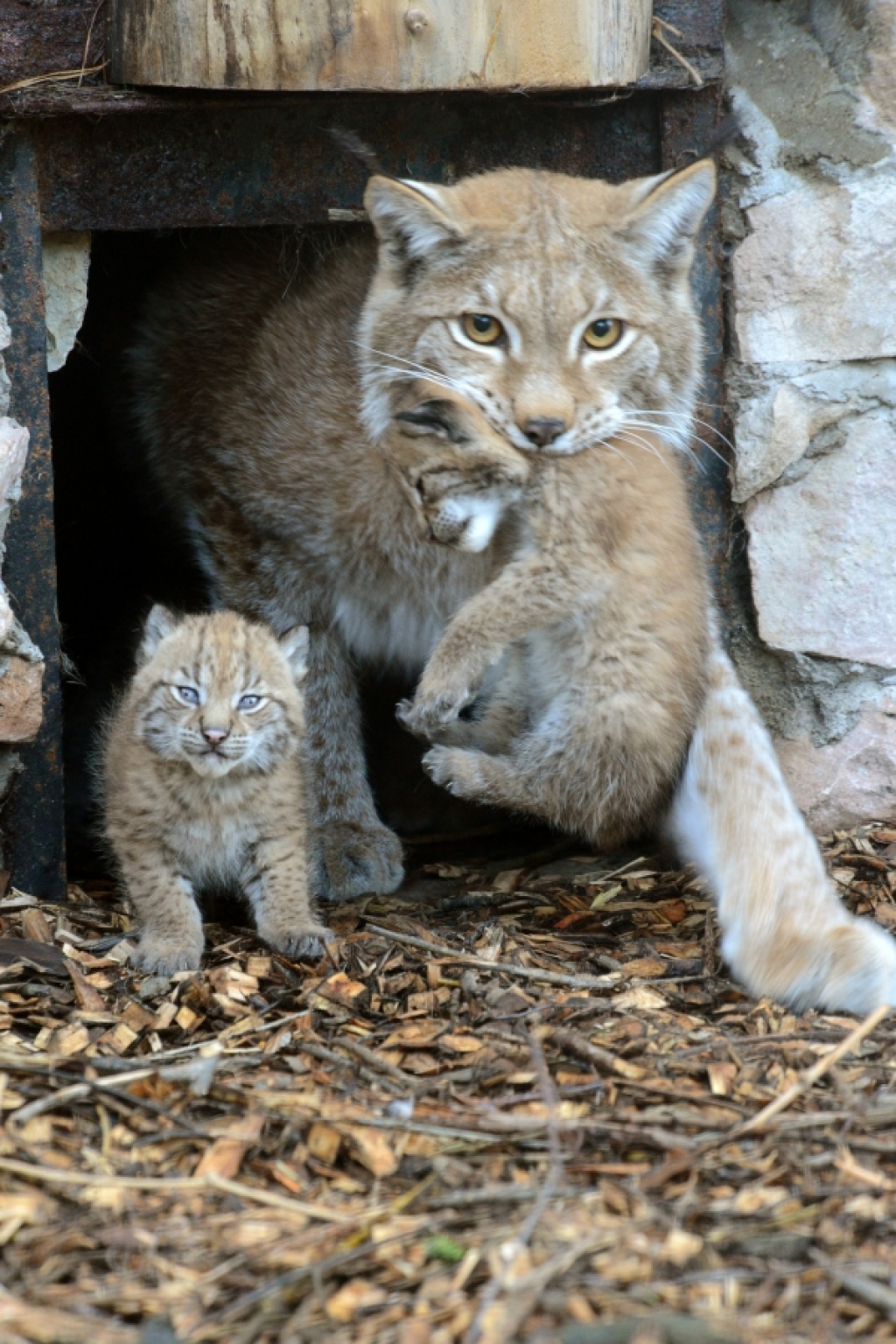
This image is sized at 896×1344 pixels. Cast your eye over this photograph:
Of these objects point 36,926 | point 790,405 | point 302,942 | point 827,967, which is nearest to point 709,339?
point 790,405

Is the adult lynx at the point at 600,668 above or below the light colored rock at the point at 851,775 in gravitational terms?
above

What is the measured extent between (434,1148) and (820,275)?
2.73 metres

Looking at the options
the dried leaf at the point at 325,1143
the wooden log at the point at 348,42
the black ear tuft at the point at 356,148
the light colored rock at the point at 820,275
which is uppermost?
the wooden log at the point at 348,42

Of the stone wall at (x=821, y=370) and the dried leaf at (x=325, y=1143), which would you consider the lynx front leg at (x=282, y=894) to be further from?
the stone wall at (x=821, y=370)

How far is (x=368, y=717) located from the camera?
206 inches

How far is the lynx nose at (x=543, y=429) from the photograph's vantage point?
11.6 feet

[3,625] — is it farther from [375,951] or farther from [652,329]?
[652,329]

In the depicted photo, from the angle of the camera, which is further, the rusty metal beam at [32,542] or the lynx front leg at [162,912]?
the rusty metal beam at [32,542]

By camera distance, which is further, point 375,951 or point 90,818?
point 90,818

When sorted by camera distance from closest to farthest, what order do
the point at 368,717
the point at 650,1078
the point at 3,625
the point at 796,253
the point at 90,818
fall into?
the point at 650,1078, the point at 3,625, the point at 796,253, the point at 90,818, the point at 368,717

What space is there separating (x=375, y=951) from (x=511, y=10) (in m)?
2.25

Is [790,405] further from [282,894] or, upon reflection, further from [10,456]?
[10,456]

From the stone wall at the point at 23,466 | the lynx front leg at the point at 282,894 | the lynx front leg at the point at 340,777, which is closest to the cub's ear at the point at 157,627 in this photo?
the stone wall at the point at 23,466

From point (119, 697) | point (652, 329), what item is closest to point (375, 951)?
point (119, 697)
